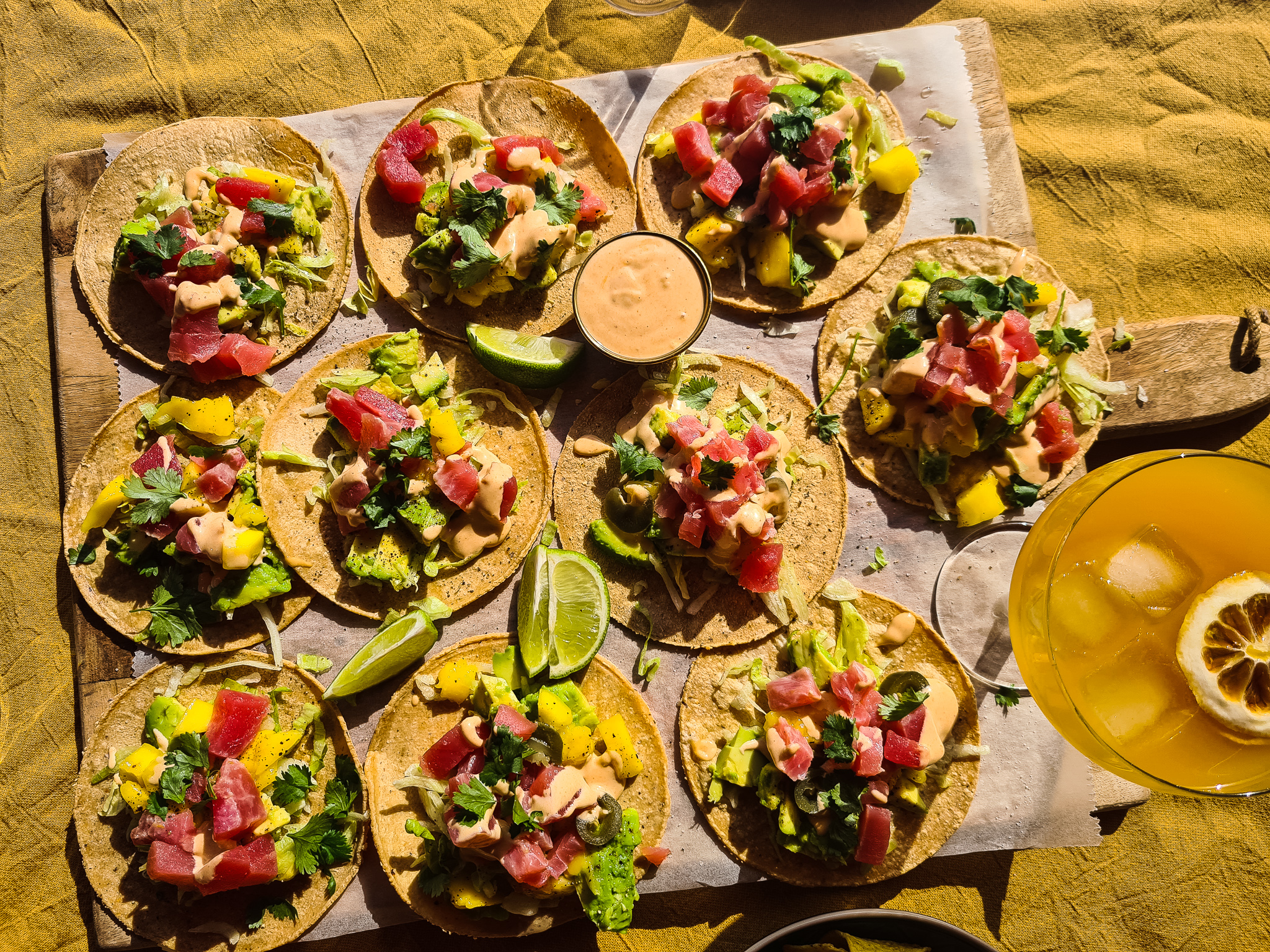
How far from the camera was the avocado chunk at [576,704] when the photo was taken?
4.16 m

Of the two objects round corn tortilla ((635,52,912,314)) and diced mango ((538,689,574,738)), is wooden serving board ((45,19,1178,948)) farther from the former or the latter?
diced mango ((538,689,574,738))

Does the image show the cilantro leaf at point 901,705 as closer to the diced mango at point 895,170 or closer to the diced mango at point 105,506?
the diced mango at point 895,170

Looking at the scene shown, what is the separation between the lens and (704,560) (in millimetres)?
4371

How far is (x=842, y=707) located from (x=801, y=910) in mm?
1297

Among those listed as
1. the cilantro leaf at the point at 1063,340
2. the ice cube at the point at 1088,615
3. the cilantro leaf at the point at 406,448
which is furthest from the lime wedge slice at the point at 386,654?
the cilantro leaf at the point at 1063,340

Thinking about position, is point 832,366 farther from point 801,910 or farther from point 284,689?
point 284,689

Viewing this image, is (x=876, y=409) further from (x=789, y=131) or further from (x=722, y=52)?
(x=722, y=52)

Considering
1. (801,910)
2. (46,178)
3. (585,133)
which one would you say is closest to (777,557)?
(801,910)

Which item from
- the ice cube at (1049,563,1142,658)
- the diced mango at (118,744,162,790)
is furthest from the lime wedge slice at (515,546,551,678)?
the ice cube at (1049,563,1142,658)

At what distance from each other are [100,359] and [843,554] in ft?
14.8

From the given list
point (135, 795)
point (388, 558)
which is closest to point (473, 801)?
point (388, 558)

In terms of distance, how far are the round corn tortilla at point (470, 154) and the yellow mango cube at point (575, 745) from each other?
2225 millimetres

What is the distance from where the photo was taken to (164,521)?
420cm

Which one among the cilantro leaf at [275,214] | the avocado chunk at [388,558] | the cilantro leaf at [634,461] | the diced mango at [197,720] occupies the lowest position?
the diced mango at [197,720]
